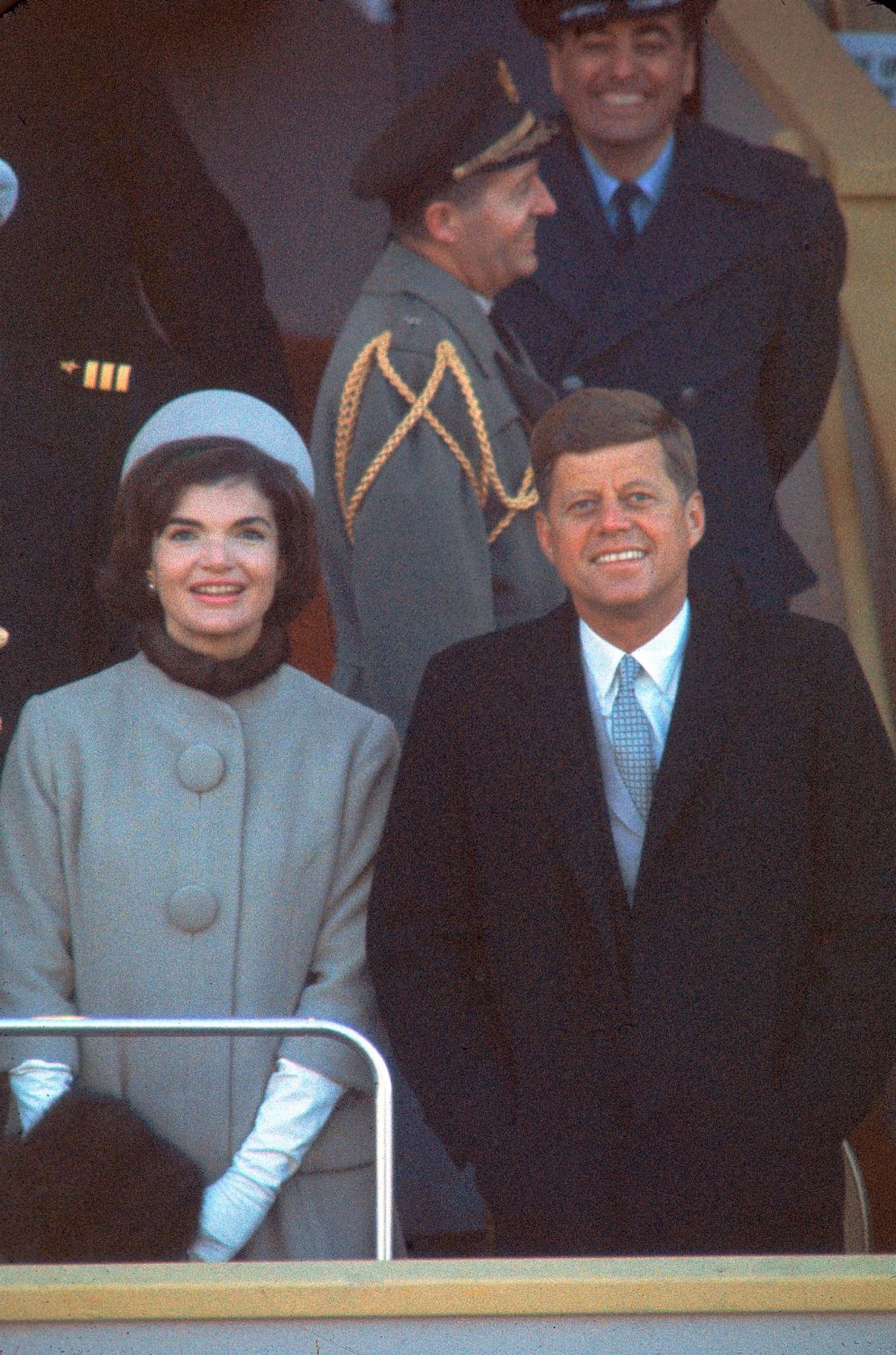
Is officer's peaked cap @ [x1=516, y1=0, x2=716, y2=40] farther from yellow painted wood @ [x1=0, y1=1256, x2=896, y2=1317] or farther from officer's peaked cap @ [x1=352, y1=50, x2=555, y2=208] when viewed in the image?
yellow painted wood @ [x1=0, y1=1256, x2=896, y2=1317]

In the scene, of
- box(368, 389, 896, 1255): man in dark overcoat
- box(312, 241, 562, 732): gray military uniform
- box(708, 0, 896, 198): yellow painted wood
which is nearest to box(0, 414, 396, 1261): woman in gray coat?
box(368, 389, 896, 1255): man in dark overcoat

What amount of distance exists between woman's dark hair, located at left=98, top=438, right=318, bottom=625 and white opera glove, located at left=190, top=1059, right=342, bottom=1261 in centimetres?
78

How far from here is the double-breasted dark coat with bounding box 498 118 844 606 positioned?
4891 mm

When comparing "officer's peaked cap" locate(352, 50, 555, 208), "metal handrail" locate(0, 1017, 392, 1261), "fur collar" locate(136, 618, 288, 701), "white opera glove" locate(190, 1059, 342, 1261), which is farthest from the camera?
"officer's peaked cap" locate(352, 50, 555, 208)

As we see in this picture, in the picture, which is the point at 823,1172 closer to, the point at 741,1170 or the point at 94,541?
the point at 741,1170

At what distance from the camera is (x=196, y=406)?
13.2ft

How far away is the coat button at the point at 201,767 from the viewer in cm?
382

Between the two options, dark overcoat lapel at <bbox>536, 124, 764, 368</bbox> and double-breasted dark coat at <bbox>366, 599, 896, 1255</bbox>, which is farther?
dark overcoat lapel at <bbox>536, 124, 764, 368</bbox>

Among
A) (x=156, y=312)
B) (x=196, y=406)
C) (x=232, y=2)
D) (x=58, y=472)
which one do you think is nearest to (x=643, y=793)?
(x=196, y=406)

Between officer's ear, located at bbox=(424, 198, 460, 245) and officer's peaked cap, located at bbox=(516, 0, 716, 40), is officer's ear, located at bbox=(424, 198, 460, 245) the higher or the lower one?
the lower one

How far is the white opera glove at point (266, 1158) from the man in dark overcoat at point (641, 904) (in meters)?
0.17

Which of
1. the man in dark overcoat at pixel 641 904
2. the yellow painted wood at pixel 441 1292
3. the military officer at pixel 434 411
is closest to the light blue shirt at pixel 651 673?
the man in dark overcoat at pixel 641 904

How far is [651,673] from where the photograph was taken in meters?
3.79

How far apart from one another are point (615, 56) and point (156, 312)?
1.09 metres
